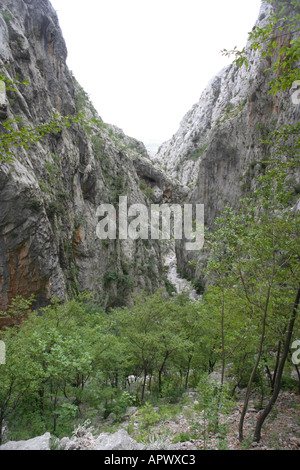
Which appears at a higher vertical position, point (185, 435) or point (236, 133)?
point (236, 133)

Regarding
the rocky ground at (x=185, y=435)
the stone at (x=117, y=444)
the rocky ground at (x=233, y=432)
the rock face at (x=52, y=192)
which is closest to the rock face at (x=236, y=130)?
the rocky ground at (x=233, y=432)

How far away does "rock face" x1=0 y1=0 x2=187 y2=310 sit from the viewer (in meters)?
15.0

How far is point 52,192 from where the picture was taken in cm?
2020

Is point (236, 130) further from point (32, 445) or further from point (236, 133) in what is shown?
point (32, 445)

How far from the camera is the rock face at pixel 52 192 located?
14992 mm

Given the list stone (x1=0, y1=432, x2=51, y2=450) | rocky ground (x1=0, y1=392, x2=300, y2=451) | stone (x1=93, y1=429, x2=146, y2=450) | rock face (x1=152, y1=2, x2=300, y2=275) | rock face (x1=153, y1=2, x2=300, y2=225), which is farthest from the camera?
rock face (x1=153, y1=2, x2=300, y2=225)

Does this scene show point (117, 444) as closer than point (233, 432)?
Yes

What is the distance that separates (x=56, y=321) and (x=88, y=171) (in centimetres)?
2276

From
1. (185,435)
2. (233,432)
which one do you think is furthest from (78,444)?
(233,432)

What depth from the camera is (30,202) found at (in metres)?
15.5

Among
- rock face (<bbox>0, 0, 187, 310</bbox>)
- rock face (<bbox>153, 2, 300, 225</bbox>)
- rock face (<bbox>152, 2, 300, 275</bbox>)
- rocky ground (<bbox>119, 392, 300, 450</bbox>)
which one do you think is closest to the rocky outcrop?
rocky ground (<bbox>119, 392, 300, 450</bbox>)

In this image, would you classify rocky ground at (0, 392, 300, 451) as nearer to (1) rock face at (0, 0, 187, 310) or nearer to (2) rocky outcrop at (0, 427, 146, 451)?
(2) rocky outcrop at (0, 427, 146, 451)

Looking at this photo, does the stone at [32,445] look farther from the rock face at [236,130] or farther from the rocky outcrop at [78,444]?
the rock face at [236,130]
